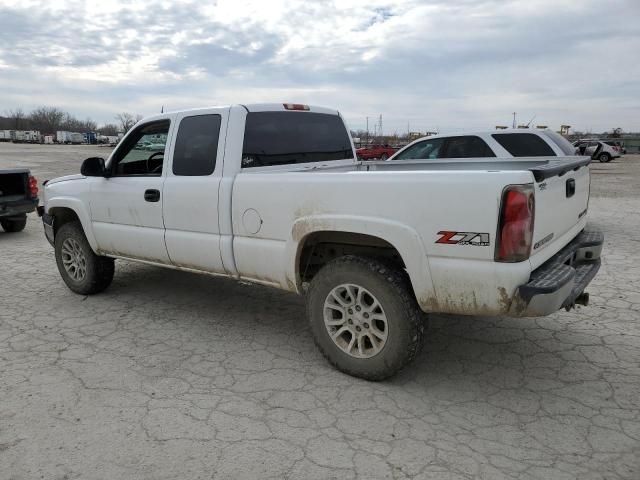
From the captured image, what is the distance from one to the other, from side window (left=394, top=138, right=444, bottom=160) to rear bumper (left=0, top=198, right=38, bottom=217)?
21.7ft

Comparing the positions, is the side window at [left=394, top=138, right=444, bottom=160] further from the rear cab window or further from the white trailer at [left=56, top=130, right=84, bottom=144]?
the white trailer at [left=56, top=130, right=84, bottom=144]

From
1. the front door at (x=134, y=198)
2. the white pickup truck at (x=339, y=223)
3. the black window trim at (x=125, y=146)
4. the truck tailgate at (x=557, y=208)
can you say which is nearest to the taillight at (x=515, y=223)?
the white pickup truck at (x=339, y=223)

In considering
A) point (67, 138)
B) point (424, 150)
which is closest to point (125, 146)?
point (424, 150)

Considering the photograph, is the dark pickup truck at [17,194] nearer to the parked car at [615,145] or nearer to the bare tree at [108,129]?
the parked car at [615,145]

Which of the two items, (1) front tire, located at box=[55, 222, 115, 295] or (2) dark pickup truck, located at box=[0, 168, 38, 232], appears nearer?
(1) front tire, located at box=[55, 222, 115, 295]

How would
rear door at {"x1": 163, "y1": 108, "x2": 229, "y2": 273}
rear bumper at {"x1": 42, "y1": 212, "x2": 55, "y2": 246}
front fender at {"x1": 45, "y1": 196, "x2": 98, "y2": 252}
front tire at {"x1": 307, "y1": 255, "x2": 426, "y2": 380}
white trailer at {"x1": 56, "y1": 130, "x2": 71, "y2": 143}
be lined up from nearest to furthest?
1. front tire at {"x1": 307, "y1": 255, "x2": 426, "y2": 380}
2. rear door at {"x1": 163, "y1": 108, "x2": 229, "y2": 273}
3. front fender at {"x1": 45, "y1": 196, "x2": 98, "y2": 252}
4. rear bumper at {"x1": 42, "y1": 212, "x2": 55, "y2": 246}
5. white trailer at {"x1": 56, "y1": 130, "x2": 71, "y2": 143}

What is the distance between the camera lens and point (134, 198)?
473 cm

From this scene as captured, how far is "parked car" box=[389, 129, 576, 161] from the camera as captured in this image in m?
7.91

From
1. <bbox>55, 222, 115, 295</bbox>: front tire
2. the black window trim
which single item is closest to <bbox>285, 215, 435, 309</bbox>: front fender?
the black window trim

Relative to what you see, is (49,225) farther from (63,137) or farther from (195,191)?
(63,137)

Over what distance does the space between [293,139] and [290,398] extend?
2.27m

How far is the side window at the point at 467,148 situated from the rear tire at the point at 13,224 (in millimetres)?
7760

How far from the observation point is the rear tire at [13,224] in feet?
31.2

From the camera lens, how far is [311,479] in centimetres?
252
